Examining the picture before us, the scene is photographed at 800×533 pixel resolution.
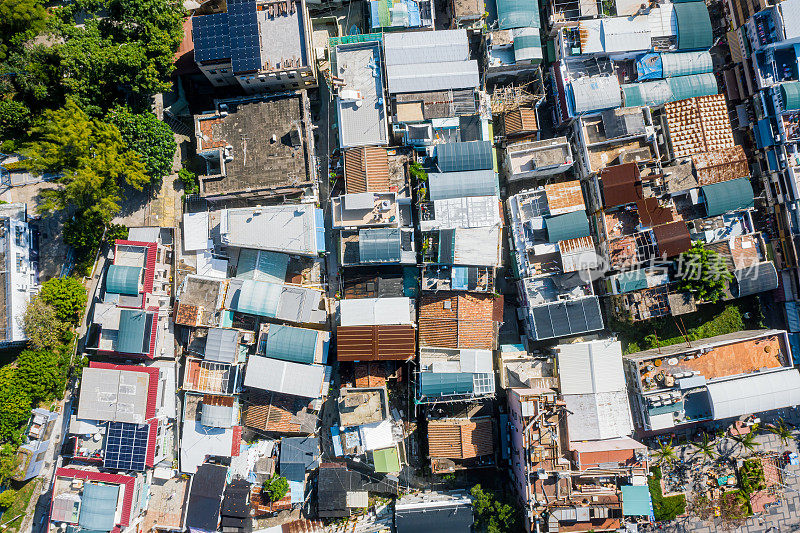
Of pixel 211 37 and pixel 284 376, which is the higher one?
pixel 211 37

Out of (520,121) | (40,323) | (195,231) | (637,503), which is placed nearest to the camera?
(637,503)

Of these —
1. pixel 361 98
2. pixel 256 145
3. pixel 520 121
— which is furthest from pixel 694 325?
pixel 256 145

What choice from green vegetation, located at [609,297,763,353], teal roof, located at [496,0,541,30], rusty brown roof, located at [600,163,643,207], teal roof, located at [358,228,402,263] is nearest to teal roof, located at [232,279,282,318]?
teal roof, located at [358,228,402,263]

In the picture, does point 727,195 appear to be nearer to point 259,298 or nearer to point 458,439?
point 458,439

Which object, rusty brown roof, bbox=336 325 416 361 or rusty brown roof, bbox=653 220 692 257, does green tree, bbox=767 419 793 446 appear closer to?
rusty brown roof, bbox=653 220 692 257

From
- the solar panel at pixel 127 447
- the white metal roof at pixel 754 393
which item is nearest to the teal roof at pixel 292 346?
the solar panel at pixel 127 447

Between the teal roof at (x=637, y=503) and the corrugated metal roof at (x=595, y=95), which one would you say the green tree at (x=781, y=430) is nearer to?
the teal roof at (x=637, y=503)
